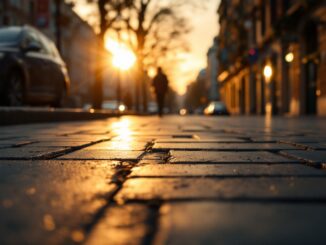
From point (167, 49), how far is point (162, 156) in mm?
29238

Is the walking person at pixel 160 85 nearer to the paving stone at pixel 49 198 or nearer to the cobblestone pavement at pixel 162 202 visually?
the cobblestone pavement at pixel 162 202

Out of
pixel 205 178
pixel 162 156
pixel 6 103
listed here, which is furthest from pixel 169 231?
pixel 6 103

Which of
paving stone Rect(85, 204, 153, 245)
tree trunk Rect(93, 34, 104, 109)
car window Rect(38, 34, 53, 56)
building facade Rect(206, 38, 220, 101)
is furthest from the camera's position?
building facade Rect(206, 38, 220, 101)

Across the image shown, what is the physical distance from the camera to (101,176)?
1.95 meters

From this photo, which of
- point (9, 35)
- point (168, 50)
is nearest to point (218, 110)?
point (168, 50)

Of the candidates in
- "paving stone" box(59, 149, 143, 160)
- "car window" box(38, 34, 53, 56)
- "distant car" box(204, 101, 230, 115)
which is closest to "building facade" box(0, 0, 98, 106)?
"car window" box(38, 34, 53, 56)

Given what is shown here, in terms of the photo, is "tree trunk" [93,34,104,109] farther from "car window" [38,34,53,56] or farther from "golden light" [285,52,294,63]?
"golden light" [285,52,294,63]

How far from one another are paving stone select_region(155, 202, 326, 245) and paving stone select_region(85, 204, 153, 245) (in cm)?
4

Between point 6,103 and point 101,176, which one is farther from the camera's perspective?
point 6,103

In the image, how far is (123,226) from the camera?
1.13 m

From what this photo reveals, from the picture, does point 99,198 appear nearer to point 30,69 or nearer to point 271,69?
point 30,69

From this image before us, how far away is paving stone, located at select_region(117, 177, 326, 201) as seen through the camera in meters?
1.50

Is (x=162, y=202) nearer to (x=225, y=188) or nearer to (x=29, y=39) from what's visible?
(x=225, y=188)

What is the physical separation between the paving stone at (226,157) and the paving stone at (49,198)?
1.57 ft
